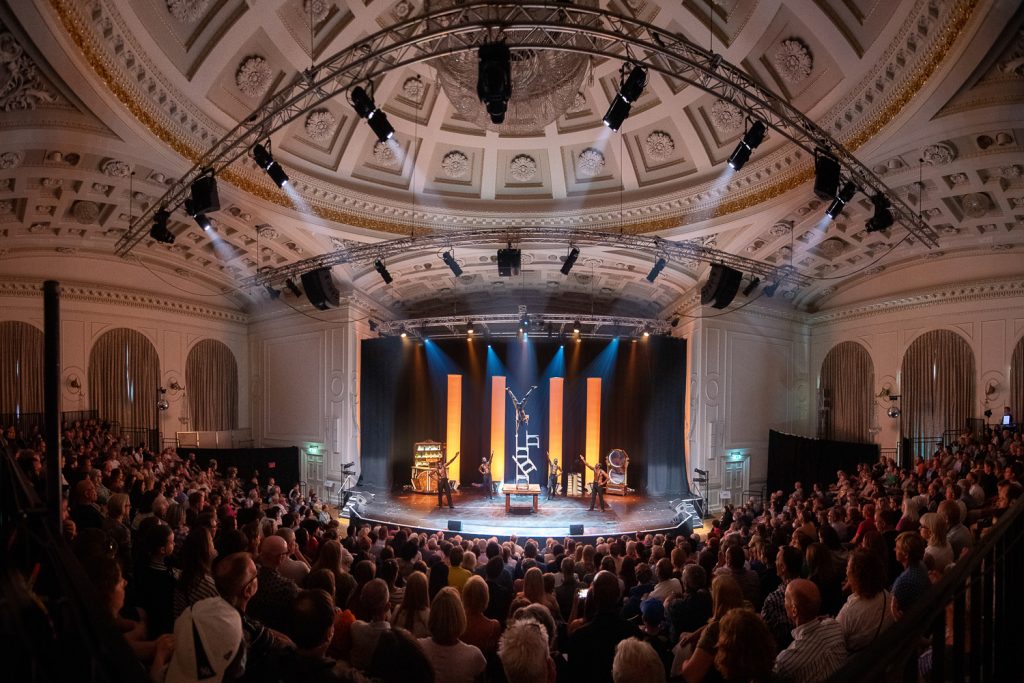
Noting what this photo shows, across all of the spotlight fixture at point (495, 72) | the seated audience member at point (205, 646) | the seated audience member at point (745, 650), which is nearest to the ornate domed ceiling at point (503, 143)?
the spotlight fixture at point (495, 72)

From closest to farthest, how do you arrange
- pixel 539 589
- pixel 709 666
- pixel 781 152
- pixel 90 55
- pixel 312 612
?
pixel 312 612, pixel 709 666, pixel 539 589, pixel 90 55, pixel 781 152

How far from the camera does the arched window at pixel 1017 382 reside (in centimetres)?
1274

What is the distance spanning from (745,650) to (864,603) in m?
1.17

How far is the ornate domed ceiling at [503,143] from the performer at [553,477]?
19.7 ft

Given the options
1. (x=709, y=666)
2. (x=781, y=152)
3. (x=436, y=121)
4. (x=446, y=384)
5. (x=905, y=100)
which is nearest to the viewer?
(x=709, y=666)

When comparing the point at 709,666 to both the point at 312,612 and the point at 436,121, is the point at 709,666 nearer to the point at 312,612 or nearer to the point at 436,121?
the point at 312,612

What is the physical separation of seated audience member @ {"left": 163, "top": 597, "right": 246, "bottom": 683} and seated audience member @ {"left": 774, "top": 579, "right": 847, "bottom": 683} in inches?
88.3

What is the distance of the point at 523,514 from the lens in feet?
50.8

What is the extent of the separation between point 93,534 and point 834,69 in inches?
401

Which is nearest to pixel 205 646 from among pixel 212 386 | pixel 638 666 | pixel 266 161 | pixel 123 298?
pixel 638 666

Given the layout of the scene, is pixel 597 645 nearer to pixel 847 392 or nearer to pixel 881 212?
pixel 881 212

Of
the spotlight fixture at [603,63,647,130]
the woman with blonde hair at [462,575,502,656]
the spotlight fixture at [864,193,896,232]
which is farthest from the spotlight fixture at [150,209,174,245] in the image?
the spotlight fixture at [864,193,896,232]

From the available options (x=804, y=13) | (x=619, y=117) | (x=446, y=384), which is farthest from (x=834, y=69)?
(x=446, y=384)

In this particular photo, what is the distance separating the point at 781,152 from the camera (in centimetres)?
1079
